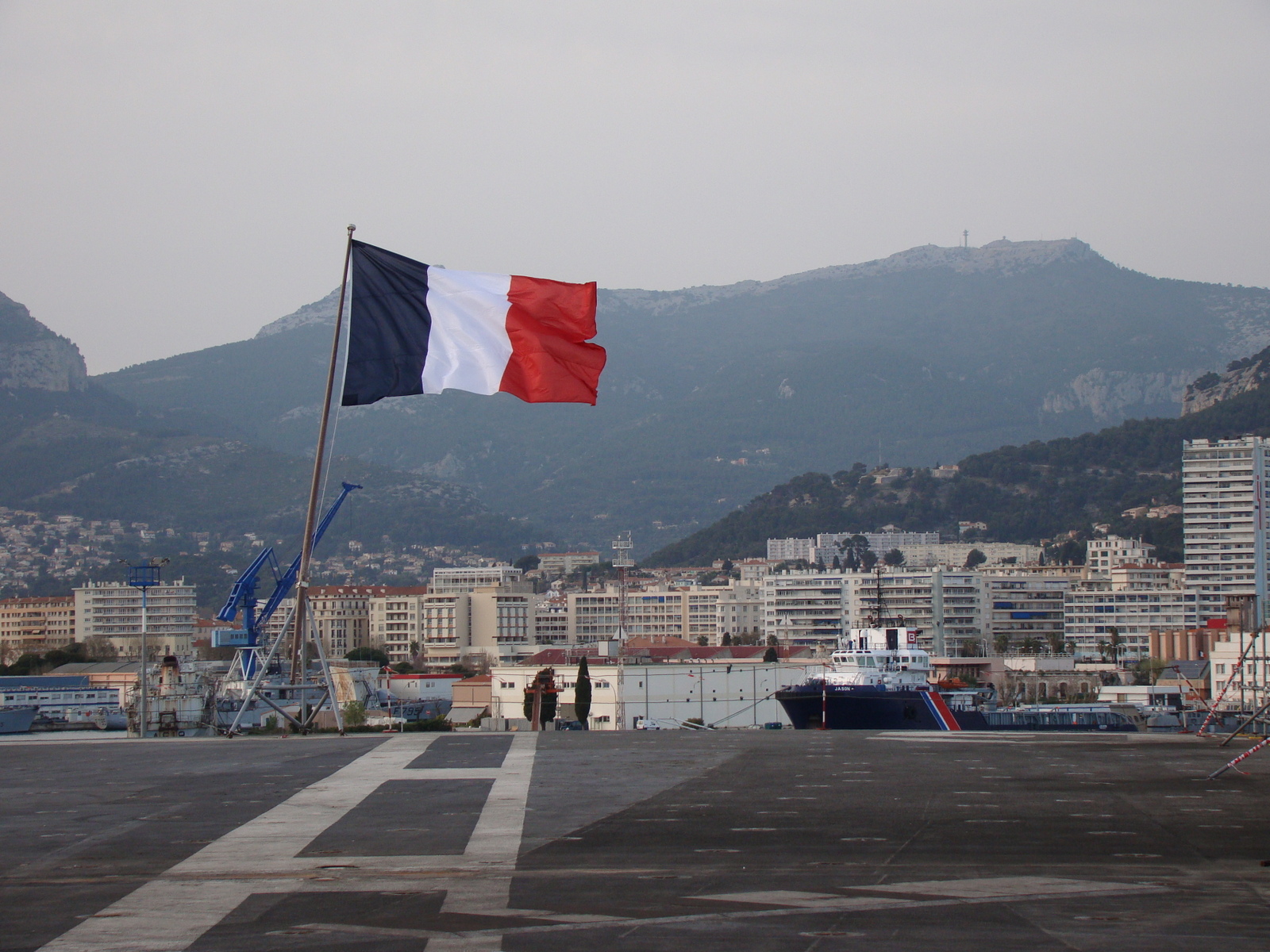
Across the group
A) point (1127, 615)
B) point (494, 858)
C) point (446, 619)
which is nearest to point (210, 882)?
point (494, 858)

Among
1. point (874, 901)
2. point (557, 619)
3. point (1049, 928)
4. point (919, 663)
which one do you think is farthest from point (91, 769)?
point (557, 619)

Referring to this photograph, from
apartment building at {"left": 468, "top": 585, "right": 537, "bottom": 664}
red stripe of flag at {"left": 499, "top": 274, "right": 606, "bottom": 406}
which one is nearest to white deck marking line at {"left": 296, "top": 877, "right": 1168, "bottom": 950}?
red stripe of flag at {"left": 499, "top": 274, "right": 606, "bottom": 406}

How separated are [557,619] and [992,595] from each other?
56.5 m

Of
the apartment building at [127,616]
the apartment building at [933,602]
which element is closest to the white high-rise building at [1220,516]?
the apartment building at [933,602]

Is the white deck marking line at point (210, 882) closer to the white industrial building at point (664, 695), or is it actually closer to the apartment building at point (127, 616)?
the white industrial building at point (664, 695)

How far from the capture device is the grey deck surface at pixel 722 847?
31.0 ft

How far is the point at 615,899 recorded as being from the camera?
1035cm

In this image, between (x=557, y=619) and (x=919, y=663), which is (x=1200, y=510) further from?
(x=919, y=663)

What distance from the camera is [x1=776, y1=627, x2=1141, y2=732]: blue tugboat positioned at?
190ft

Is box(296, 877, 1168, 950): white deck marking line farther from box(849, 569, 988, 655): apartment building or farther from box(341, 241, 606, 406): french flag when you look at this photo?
box(849, 569, 988, 655): apartment building

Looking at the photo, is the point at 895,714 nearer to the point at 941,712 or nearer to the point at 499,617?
the point at 941,712

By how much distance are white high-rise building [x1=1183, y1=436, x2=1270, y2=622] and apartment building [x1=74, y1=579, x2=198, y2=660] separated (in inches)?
4382

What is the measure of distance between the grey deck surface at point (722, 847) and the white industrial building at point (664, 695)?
174 ft

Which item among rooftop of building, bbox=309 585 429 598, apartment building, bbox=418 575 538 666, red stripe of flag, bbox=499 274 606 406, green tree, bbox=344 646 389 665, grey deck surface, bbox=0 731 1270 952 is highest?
red stripe of flag, bbox=499 274 606 406
